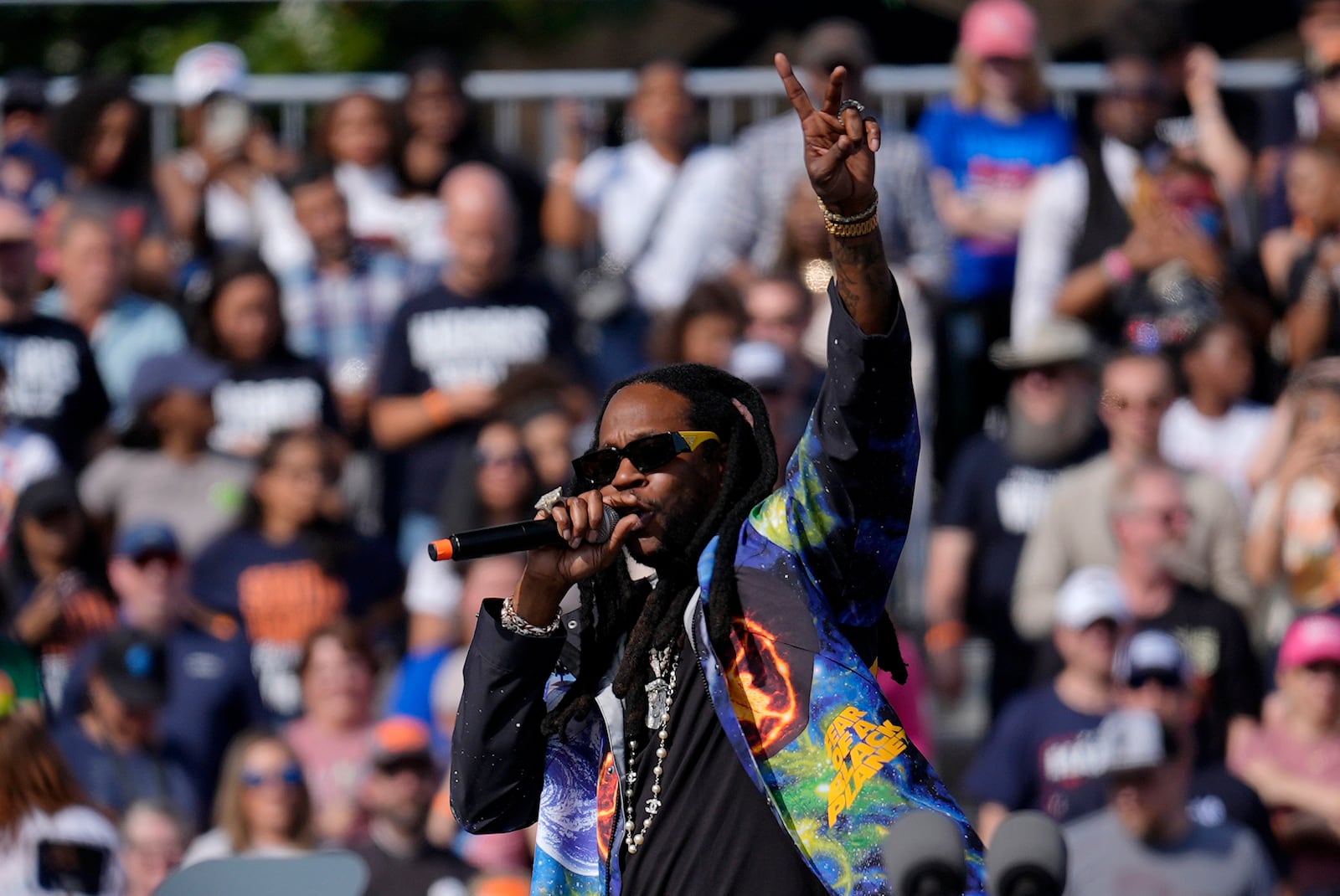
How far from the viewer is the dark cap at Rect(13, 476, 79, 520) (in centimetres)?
870

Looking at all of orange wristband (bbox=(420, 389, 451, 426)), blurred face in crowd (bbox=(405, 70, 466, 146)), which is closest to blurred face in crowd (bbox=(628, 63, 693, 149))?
blurred face in crowd (bbox=(405, 70, 466, 146))

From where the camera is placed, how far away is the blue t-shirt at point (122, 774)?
790 cm

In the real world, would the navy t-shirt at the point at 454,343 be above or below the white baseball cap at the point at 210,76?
below

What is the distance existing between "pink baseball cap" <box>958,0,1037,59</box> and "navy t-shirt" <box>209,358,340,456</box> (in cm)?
325

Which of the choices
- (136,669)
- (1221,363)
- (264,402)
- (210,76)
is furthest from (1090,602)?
(210,76)

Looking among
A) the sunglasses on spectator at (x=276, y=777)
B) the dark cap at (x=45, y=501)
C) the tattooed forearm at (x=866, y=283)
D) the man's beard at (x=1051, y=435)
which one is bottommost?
the sunglasses on spectator at (x=276, y=777)

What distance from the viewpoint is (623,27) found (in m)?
16.7

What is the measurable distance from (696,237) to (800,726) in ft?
21.5

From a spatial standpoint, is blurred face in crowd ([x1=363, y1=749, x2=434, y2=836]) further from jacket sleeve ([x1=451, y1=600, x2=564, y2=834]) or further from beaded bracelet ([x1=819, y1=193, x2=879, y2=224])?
beaded bracelet ([x1=819, y1=193, x2=879, y2=224])

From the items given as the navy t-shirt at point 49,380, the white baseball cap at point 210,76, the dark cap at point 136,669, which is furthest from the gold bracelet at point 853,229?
the white baseball cap at point 210,76

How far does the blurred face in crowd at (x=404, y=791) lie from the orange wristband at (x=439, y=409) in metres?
2.01

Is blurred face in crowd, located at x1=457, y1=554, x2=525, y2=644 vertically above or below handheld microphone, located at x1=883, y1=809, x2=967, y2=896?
below

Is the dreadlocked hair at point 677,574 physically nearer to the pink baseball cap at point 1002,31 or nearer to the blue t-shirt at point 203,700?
the blue t-shirt at point 203,700

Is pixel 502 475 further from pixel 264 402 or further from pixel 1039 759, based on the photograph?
pixel 1039 759
